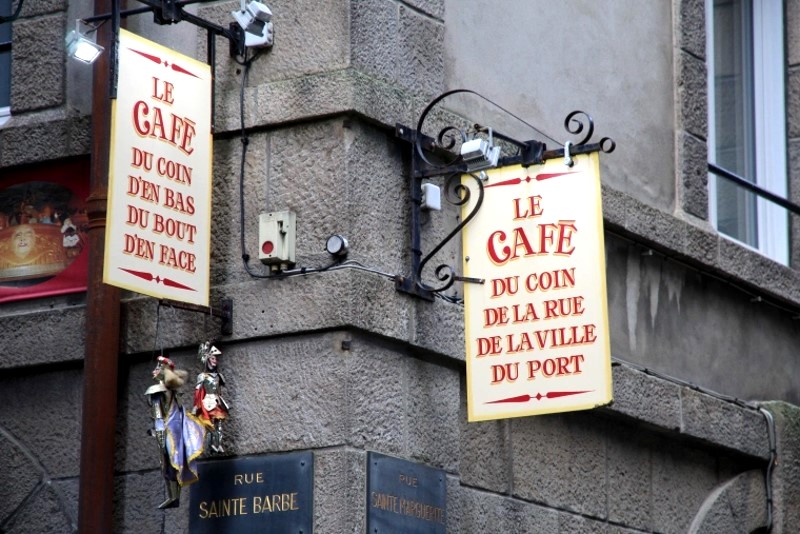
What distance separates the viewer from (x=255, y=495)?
7.77 meters

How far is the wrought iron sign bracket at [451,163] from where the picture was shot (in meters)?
8.20

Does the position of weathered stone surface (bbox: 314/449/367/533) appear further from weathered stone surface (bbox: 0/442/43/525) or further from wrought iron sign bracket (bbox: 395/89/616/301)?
weathered stone surface (bbox: 0/442/43/525)

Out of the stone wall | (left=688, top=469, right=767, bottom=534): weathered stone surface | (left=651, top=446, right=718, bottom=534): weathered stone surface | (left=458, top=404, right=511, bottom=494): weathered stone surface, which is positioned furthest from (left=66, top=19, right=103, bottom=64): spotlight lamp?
(left=688, top=469, right=767, bottom=534): weathered stone surface

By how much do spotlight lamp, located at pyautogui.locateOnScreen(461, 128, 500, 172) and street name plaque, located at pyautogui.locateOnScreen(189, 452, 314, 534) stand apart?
4.99 ft

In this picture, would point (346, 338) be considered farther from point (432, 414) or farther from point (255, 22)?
point (255, 22)

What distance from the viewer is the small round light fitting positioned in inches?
312

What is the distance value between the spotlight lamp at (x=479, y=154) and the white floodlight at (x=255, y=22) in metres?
1.03

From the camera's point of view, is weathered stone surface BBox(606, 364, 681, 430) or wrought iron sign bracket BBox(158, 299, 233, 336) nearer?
wrought iron sign bracket BBox(158, 299, 233, 336)

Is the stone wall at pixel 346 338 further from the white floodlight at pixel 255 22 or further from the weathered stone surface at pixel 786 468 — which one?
the weathered stone surface at pixel 786 468

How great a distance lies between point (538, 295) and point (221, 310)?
138 cm

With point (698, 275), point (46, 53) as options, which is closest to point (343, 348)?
point (46, 53)

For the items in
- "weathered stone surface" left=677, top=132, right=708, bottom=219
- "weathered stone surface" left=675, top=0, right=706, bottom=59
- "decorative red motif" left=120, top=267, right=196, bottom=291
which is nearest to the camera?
"decorative red motif" left=120, top=267, right=196, bottom=291

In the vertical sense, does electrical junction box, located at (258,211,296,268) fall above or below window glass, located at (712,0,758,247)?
below

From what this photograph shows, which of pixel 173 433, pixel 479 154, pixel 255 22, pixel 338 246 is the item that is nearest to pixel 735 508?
pixel 479 154
